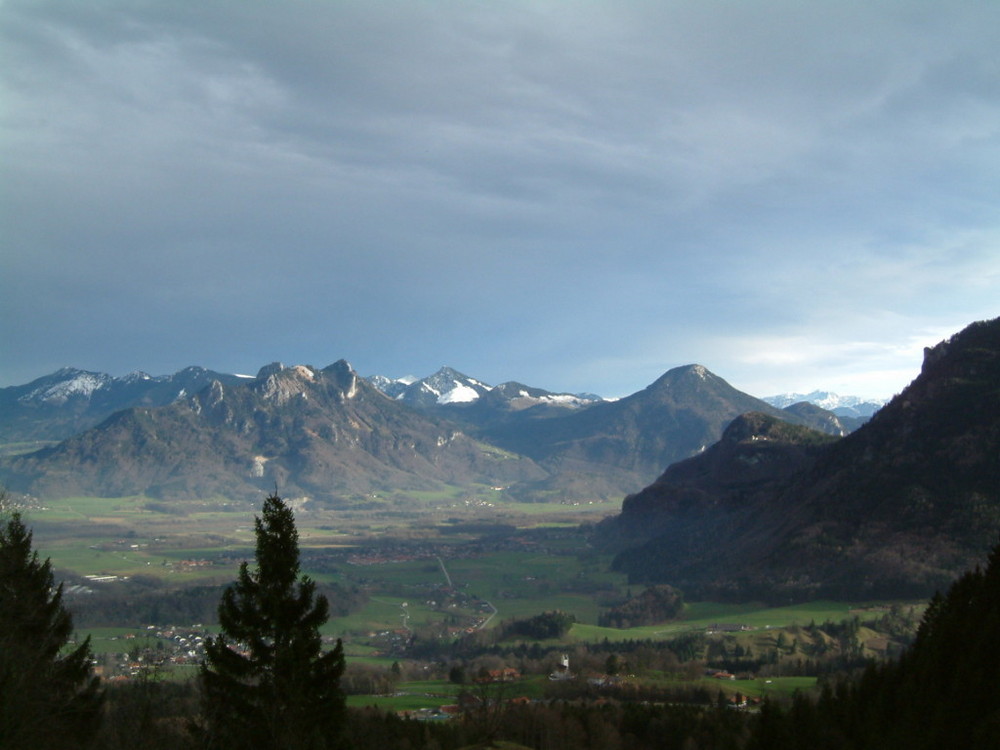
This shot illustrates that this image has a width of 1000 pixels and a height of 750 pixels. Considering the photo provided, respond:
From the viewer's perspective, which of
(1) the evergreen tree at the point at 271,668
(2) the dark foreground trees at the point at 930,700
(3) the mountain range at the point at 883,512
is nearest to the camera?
(1) the evergreen tree at the point at 271,668

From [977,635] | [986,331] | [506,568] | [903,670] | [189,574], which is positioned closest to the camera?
[977,635]

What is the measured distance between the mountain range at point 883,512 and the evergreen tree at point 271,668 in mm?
101331

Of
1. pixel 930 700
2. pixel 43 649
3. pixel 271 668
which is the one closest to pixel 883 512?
pixel 930 700

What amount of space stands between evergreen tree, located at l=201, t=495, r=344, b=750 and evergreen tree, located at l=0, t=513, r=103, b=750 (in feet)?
16.4

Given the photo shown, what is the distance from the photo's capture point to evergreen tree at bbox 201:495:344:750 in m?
23.3

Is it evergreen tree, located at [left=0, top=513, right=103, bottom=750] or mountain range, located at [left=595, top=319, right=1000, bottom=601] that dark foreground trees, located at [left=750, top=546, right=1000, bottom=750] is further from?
mountain range, located at [left=595, top=319, right=1000, bottom=601]

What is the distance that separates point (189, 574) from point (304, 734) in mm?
151560

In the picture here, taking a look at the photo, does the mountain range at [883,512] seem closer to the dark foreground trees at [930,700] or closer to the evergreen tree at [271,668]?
the dark foreground trees at [930,700]

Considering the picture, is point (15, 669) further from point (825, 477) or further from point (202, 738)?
point (825, 477)

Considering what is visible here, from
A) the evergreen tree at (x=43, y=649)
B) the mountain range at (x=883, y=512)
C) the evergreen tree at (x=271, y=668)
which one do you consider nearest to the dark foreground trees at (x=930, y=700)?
the evergreen tree at (x=271, y=668)

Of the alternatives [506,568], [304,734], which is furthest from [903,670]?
[506,568]

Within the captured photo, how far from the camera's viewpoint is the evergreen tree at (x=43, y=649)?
77.6 feet

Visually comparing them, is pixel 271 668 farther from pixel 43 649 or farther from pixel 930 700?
pixel 930 700

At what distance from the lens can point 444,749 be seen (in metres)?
46.1
